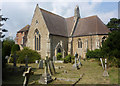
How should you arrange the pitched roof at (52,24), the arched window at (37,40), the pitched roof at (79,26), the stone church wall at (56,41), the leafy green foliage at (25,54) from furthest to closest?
1. the arched window at (37,40)
2. the pitched roof at (79,26)
3. the pitched roof at (52,24)
4. the stone church wall at (56,41)
5. the leafy green foliage at (25,54)

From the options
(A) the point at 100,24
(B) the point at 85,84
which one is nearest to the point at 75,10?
(A) the point at 100,24

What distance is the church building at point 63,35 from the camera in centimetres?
2119

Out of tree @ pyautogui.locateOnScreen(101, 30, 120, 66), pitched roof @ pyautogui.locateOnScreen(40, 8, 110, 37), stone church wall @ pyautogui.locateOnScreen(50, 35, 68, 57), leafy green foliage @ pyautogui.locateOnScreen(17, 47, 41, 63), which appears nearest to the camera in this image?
tree @ pyautogui.locateOnScreen(101, 30, 120, 66)

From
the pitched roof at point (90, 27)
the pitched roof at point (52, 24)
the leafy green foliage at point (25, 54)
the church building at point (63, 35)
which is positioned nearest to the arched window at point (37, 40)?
the church building at point (63, 35)

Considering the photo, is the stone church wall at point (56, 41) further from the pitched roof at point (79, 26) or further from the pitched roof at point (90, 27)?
the pitched roof at point (90, 27)

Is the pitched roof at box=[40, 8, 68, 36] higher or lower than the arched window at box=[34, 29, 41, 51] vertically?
higher

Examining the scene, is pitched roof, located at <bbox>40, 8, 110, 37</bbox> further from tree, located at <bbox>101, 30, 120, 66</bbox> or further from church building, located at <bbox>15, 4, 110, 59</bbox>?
tree, located at <bbox>101, 30, 120, 66</bbox>

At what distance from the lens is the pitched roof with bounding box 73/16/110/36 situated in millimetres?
22050

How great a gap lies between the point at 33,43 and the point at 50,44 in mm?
5555

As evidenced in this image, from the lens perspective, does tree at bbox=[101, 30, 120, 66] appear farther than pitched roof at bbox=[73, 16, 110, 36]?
No

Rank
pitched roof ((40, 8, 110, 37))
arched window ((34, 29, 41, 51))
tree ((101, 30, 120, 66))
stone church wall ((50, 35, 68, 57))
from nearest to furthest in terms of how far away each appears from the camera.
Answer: tree ((101, 30, 120, 66))
stone church wall ((50, 35, 68, 57))
pitched roof ((40, 8, 110, 37))
arched window ((34, 29, 41, 51))

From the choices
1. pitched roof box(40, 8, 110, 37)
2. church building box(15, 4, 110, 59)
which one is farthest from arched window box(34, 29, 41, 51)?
pitched roof box(40, 8, 110, 37)

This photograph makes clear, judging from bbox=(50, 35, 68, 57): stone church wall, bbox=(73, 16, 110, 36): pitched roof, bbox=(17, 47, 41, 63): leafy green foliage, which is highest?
bbox=(73, 16, 110, 36): pitched roof

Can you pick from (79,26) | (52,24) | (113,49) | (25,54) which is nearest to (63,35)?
(52,24)
